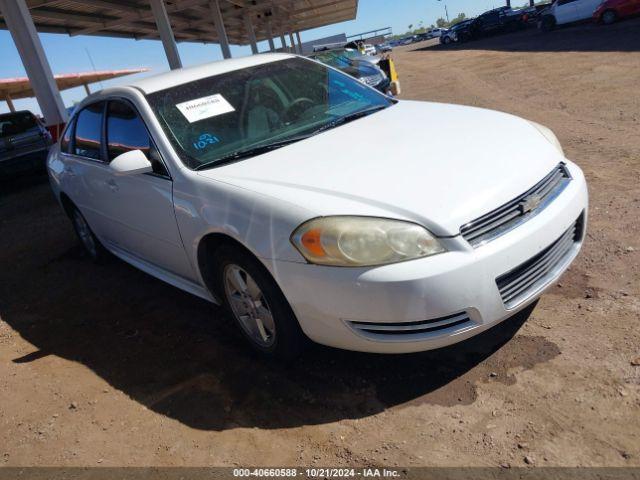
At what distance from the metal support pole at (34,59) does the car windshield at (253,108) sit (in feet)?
31.3

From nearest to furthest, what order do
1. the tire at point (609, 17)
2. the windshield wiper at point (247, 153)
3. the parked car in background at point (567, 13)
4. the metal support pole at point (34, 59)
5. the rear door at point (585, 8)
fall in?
1. the windshield wiper at point (247, 153)
2. the metal support pole at point (34, 59)
3. the tire at point (609, 17)
4. the rear door at point (585, 8)
5. the parked car in background at point (567, 13)

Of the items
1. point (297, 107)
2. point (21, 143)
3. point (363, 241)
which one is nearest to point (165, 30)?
point (21, 143)

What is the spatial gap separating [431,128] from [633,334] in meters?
1.51

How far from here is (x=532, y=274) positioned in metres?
2.34

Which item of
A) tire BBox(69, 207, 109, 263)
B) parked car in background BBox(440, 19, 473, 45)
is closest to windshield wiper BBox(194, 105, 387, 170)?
tire BBox(69, 207, 109, 263)

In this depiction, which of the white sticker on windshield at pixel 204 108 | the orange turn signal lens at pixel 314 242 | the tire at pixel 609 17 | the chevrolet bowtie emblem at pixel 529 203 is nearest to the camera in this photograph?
the orange turn signal lens at pixel 314 242

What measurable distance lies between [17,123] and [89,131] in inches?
323

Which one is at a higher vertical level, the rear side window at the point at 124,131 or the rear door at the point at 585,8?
the rear side window at the point at 124,131

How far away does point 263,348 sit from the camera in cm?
278

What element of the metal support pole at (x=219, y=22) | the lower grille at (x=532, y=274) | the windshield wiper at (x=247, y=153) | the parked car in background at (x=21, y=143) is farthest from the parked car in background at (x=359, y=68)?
the metal support pole at (x=219, y=22)

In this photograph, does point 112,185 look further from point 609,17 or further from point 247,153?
point 609,17

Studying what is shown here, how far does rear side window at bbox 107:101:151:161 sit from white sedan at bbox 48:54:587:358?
0.5 inches

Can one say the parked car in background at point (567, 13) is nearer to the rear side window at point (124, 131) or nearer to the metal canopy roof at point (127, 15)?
the metal canopy roof at point (127, 15)

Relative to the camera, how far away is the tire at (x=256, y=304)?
2.46 meters
